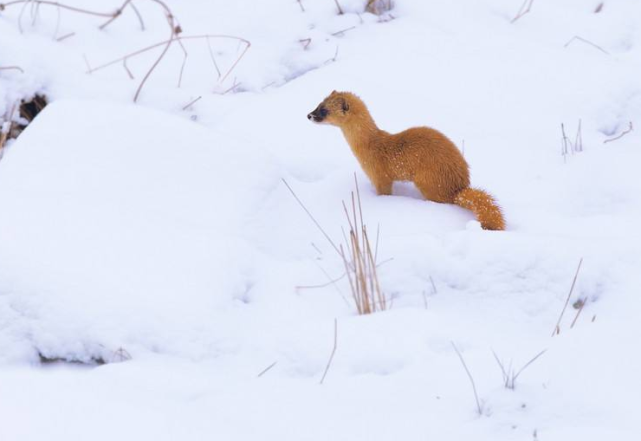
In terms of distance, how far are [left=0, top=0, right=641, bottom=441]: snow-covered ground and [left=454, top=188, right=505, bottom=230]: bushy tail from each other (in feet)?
0.33

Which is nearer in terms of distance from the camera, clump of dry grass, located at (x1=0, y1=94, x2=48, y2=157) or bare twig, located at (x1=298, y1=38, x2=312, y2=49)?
clump of dry grass, located at (x1=0, y1=94, x2=48, y2=157)

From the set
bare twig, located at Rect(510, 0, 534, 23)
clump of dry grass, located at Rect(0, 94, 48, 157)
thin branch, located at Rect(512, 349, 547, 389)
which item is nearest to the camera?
thin branch, located at Rect(512, 349, 547, 389)

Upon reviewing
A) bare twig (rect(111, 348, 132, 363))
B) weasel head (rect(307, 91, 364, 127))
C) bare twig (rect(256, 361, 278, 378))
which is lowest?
bare twig (rect(256, 361, 278, 378))

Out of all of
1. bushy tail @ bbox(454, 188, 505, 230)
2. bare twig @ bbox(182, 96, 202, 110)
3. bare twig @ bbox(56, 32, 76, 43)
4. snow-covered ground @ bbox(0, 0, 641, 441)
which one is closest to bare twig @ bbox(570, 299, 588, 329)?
snow-covered ground @ bbox(0, 0, 641, 441)

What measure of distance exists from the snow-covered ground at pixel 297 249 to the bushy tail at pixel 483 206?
100mm

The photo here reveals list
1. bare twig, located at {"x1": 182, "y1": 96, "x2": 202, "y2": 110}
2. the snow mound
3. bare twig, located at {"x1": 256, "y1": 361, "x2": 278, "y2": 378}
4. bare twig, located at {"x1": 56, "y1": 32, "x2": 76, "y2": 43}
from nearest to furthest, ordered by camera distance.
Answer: bare twig, located at {"x1": 256, "y1": 361, "x2": 278, "y2": 378} → the snow mound → bare twig, located at {"x1": 182, "y1": 96, "x2": 202, "y2": 110} → bare twig, located at {"x1": 56, "y1": 32, "x2": 76, "y2": 43}

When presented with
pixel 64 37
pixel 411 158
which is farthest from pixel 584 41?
pixel 64 37

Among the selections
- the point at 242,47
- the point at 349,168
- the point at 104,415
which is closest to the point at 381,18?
the point at 242,47

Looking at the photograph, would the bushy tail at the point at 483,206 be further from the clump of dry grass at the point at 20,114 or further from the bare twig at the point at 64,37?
the bare twig at the point at 64,37

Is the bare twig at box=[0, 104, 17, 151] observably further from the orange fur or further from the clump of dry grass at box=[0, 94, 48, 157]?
the orange fur

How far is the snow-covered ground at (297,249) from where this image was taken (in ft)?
6.03

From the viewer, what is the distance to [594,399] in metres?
1.79

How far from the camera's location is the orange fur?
9.27 ft

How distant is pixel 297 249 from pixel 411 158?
0.67m
